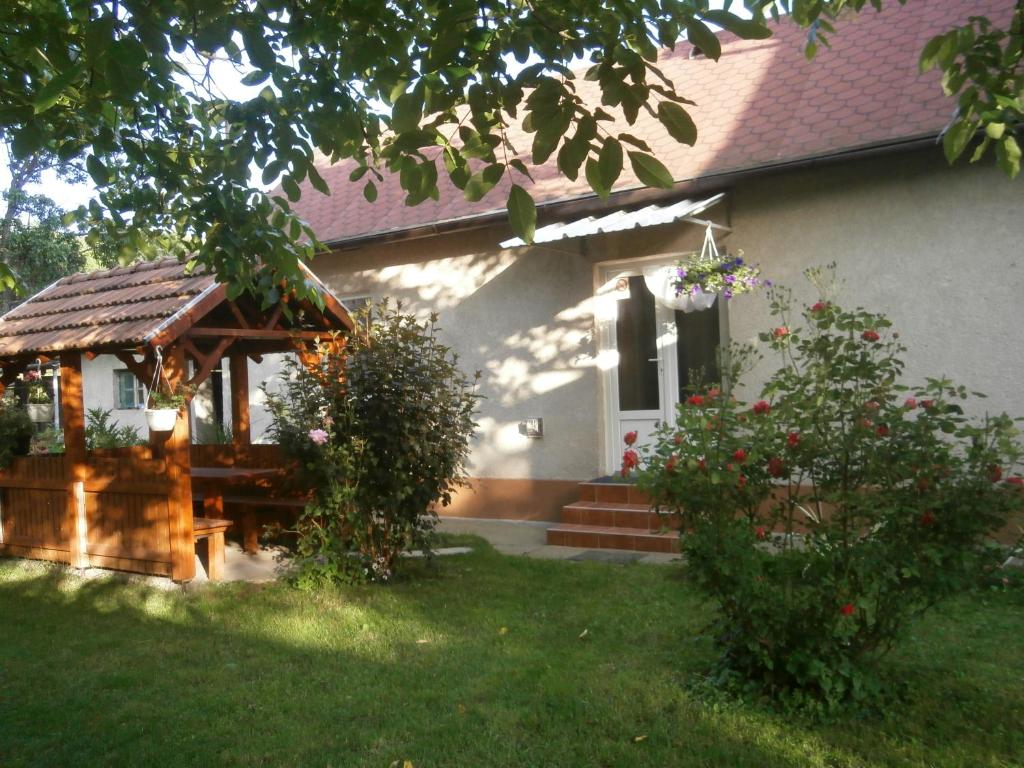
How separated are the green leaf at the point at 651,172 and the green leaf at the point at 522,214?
406mm

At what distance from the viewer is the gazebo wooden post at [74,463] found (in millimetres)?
9172

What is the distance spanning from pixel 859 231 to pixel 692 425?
17.7 feet

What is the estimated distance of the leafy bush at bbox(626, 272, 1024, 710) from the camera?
14.0 ft

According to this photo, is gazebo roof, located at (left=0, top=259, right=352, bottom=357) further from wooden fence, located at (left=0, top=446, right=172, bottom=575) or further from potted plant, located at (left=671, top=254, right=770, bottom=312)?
potted plant, located at (left=671, top=254, right=770, bottom=312)

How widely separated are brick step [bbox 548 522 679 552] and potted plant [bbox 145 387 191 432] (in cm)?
421

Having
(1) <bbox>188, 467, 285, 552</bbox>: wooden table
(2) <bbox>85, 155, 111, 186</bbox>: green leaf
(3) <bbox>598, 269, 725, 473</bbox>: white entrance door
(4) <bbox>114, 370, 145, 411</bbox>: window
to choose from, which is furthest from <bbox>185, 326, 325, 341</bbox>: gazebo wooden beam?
(4) <bbox>114, 370, 145, 411</bbox>: window

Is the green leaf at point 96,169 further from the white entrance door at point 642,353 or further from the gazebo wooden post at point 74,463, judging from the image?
the white entrance door at point 642,353

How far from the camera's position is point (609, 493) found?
1014cm

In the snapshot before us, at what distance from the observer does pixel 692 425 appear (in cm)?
467

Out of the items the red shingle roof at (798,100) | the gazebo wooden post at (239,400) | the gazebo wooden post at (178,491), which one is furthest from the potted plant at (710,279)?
the gazebo wooden post at (239,400)

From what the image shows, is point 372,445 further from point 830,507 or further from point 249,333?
point 830,507

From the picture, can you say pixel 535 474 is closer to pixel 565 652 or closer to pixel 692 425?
pixel 565 652

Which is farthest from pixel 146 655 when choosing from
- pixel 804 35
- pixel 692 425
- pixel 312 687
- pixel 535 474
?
pixel 804 35

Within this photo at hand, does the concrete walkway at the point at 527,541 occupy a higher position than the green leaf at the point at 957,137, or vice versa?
the green leaf at the point at 957,137
